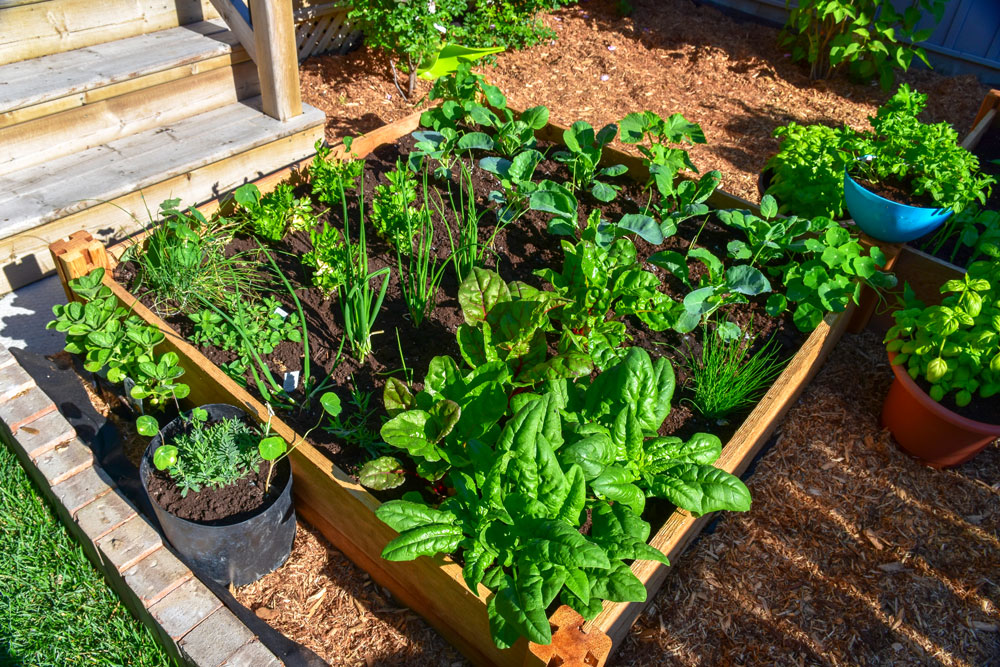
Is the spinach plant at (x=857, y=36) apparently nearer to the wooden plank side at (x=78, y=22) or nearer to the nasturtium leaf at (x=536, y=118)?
the nasturtium leaf at (x=536, y=118)

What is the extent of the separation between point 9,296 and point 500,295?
2173 millimetres

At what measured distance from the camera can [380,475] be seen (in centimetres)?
205

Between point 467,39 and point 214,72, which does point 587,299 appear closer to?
point 214,72

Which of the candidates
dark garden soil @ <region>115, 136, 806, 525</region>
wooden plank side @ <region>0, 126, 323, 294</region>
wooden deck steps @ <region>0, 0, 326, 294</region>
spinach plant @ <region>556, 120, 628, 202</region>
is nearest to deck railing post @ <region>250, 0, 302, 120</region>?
wooden deck steps @ <region>0, 0, 326, 294</region>

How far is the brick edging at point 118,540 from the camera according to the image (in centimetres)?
198

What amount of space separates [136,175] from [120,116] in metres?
0.44

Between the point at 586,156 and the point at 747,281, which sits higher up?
the point at 586,156

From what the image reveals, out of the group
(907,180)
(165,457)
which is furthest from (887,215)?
(165,457)

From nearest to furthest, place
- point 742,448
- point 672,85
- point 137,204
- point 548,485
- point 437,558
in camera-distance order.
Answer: point 548,485, point 437,558, point 742,448, point 137,204, point 672,85

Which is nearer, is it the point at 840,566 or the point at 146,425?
the point at 146,425

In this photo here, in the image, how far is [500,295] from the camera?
242 centimetres

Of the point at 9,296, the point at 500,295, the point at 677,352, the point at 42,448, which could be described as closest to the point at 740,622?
the point at 677,352

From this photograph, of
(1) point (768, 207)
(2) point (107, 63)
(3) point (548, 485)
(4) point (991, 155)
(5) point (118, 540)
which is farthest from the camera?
(4) point (991, 155)

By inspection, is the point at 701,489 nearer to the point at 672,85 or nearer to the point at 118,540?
the point at 118,540
